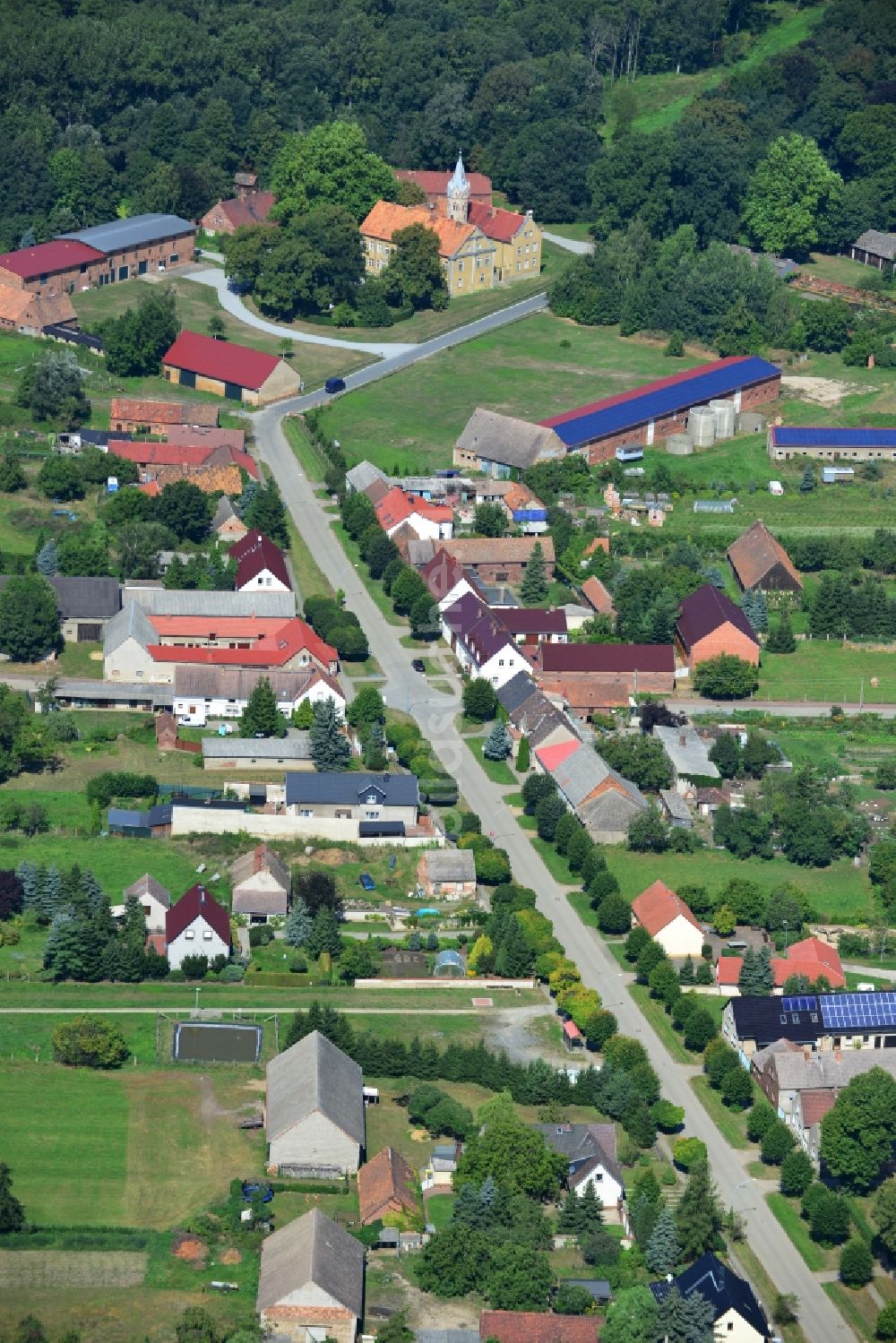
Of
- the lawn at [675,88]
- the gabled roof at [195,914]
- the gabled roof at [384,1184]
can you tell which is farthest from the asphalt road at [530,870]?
the lawn at [675,88]

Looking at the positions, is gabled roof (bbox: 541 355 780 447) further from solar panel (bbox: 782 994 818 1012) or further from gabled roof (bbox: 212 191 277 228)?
solar panel (bbox: 782 994 818 1012)

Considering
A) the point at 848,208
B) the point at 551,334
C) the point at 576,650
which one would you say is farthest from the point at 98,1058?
the point at 848,208

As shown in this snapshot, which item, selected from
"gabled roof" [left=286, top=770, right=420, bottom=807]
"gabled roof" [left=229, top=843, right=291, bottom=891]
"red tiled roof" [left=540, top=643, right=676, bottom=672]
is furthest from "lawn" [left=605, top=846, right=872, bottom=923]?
"red tiled roof" [left=540, top=643, right=676, bottom=672]

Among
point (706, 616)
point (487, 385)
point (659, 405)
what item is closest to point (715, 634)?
point (706, 616)

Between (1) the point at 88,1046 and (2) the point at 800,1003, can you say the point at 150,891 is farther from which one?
(2) the point at 800,1003

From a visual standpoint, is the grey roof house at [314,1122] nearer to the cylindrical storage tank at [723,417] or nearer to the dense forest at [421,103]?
the cylindrical storage tank at [723,417]

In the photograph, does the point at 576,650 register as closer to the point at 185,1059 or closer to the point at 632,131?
the point at 185,1059
